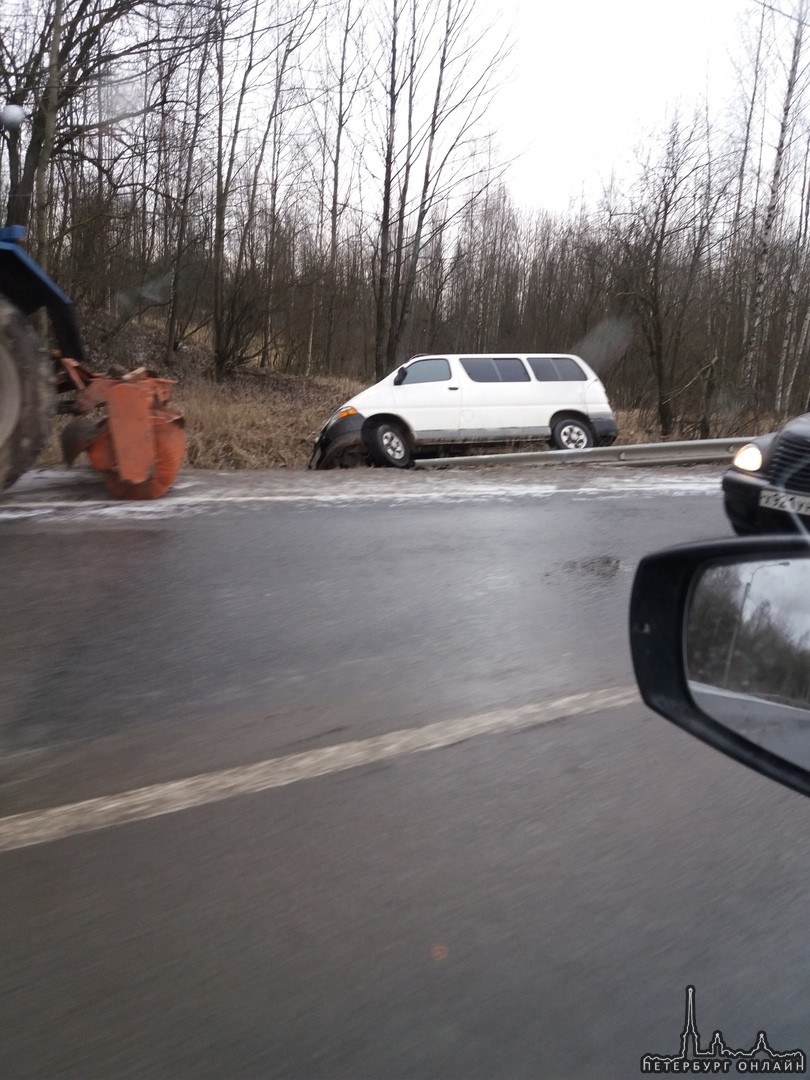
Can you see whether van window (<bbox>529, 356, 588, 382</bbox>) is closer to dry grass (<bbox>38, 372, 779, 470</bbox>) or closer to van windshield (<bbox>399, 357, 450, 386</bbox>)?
van windshield (<bbox>399, 357, 450, 386</bbox>)

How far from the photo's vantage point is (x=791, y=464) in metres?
5.95

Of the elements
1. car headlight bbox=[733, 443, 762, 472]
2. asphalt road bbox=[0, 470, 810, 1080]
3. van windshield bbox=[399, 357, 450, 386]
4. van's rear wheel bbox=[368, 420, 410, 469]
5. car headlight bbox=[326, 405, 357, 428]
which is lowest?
asphalt road bbox=[0, 470, 810, 1080]

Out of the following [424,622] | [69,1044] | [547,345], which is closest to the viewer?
[69,1044]

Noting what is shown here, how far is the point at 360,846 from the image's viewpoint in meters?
3.03

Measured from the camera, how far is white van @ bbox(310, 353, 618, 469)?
548 inches

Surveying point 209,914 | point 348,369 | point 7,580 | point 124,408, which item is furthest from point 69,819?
point 348,369

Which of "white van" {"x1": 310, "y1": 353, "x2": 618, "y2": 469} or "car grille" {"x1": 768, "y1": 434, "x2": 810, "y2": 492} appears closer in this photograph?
"car grille" {"x1": 768, "y1": 434, "x2": 810, "y2": 492}

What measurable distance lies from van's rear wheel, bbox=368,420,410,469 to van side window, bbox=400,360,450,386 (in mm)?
906

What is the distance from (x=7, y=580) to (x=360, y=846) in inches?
153

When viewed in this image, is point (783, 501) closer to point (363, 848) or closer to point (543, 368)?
point (363, 848)

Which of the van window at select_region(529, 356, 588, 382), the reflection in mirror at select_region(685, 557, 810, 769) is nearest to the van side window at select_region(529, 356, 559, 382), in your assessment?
the van window at select_region(529, 356, 588, 382)

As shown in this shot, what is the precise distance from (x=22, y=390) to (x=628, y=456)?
819 centimetres

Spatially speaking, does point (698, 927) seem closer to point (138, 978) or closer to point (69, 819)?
point (138, 978)

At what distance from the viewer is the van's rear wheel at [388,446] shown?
45.3ft
